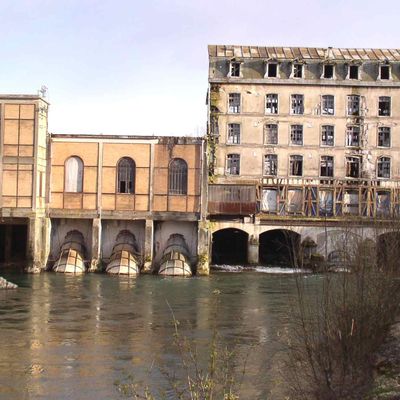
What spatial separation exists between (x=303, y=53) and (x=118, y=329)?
31166 millimetres

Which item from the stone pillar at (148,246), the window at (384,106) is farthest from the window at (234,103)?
the stone pillar at (148,246)

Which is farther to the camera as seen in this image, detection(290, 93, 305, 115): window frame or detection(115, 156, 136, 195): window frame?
detection(290, 93, 305, 115): window frame

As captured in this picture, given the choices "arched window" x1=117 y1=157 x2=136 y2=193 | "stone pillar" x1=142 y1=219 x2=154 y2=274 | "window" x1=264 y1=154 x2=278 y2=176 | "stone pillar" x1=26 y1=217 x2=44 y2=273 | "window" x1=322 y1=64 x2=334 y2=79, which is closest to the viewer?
"stone pillar" x1=26 y1=217 x2=44 y2=273

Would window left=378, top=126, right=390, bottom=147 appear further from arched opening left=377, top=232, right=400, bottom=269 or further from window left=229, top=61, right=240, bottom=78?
arched opening left=377, top=232, right=400, bottom=269

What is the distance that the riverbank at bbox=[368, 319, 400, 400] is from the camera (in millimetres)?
8746

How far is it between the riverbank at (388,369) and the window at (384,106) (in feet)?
110

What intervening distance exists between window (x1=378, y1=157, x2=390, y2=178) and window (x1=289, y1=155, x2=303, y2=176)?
5431 millimetres

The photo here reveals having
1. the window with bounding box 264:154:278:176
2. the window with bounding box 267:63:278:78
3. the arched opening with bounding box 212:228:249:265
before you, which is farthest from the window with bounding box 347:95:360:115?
the arched opening with bounding box 212:228:249:265

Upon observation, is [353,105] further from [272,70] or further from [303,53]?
[272,70]

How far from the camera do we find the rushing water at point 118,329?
41.8 ft

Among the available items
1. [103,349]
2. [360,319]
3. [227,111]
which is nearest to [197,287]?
[103,349]

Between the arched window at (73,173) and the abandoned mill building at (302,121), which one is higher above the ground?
the abandoned mill building at (302,121)

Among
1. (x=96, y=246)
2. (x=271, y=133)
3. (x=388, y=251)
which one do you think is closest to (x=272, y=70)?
(x=271, y=133)

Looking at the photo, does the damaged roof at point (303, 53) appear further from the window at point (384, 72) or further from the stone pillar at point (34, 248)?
the stone pillar at point (34, 248)
